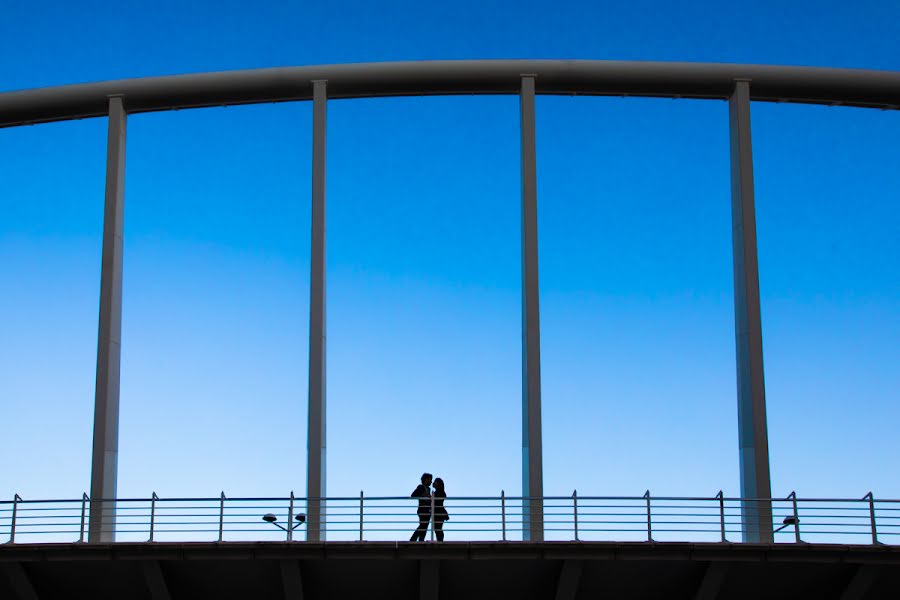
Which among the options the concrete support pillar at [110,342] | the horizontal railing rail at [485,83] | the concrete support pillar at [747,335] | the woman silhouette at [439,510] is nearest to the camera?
the woman silhouette at [439,510]

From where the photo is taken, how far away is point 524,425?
79.2 feet

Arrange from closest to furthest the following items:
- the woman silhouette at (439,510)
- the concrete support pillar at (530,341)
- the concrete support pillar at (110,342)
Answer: the woman silhouette at (439,510) → the concrete support pillar at (530,341) → the concrete support pillar at (110,342)

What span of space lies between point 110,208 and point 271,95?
13.8 feet

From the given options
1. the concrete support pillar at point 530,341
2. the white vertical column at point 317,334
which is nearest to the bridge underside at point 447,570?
the white vertical column at point 317,334

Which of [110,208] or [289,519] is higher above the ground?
[110,208]

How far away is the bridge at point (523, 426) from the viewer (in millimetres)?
19859

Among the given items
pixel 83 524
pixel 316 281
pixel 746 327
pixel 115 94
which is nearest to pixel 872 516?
pixel 746 327

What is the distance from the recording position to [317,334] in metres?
24.6

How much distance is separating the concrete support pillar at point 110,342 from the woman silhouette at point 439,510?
5.94 meters

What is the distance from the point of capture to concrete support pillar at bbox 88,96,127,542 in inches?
944

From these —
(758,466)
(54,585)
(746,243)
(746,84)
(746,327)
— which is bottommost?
(54,585)

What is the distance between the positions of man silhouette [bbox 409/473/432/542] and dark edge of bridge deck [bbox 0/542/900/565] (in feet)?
2.77

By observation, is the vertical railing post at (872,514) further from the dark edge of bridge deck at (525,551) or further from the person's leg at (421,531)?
the person's leg at (421,531)

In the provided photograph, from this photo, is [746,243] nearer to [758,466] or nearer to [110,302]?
[758,466]
